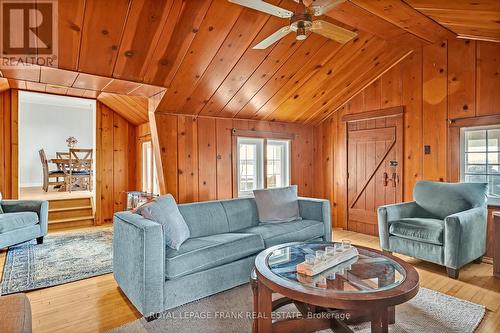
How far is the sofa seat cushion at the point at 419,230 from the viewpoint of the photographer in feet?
10.3

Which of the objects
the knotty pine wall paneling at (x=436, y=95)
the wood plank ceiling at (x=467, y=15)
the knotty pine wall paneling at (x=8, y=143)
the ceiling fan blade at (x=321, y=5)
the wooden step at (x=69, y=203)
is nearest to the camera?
the ceiling fan blade at (x=321, y=5)

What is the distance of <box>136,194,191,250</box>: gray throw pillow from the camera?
2.54 meters

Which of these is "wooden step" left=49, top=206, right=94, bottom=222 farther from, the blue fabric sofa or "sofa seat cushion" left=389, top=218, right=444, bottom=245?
"sofa seat cushion" left=389, top=218, right=444, bottom=245

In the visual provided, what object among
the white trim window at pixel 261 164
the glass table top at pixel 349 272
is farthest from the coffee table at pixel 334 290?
the white trim window at pixel 261 164

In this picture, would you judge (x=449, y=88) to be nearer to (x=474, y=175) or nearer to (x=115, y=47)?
(x=474, y=175)

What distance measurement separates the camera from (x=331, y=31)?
8.48 feet

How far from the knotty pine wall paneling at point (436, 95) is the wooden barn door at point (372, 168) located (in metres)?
0.15

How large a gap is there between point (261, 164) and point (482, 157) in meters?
3.20

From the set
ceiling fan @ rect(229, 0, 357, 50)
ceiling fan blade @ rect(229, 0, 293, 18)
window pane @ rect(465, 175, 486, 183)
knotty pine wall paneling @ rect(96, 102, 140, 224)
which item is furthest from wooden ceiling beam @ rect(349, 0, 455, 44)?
knotty pine wall paneling @ rect(96, 102, 140, 224)

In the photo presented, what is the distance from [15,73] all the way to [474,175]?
5.70 m

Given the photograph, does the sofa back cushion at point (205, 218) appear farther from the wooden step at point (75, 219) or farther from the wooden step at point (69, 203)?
the wooden step at point (69, 203)

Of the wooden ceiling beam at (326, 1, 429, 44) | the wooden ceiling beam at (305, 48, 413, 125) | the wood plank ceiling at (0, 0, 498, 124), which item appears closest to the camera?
the wood plank ceiling at (0, 0, 498, 124)

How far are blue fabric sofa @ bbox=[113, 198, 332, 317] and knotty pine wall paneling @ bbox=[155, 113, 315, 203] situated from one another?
1.08 metres

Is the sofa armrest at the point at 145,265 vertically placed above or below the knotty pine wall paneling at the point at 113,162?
below
